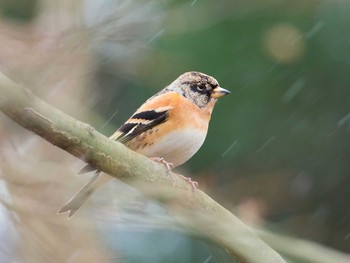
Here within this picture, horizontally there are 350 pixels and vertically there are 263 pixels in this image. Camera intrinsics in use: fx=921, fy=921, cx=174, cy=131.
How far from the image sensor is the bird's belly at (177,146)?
5.16 ft

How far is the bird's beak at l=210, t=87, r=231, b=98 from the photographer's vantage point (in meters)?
1.62

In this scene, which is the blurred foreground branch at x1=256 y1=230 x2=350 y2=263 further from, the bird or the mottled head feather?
the mottled head feather

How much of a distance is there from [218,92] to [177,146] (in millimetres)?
142

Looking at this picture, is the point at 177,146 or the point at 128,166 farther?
the point at 177,146

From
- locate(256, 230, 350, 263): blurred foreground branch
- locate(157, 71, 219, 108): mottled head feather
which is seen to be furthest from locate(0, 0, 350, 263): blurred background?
A: locate(256, 230, 350, 263): blurred foreground branch

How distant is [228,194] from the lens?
1.74m

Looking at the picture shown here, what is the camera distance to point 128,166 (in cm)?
111

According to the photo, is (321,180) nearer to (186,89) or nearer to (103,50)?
(186,89)

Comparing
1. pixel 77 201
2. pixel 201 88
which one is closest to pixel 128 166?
pixel 77 201

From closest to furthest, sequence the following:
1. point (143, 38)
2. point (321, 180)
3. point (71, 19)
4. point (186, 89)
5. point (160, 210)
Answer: point (160, 210) < point (71, 19) < point (143, 38) < point (186, 89) < point (321, 180)

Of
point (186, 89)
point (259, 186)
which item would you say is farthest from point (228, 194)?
point (186, 89)

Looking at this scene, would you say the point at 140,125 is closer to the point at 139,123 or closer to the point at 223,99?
the point at 139,123

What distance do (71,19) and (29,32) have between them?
121 mm

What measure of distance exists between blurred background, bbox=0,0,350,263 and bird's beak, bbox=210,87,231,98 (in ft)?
0.15
